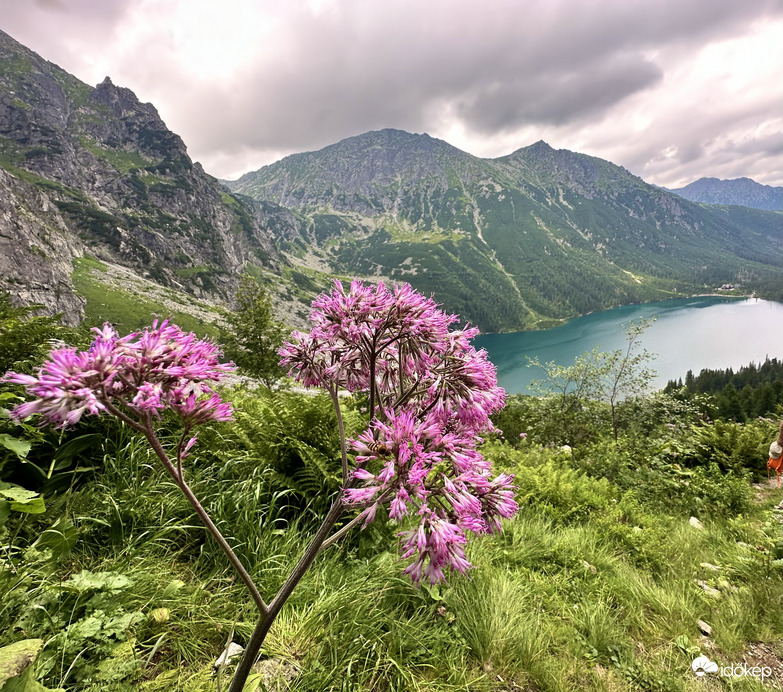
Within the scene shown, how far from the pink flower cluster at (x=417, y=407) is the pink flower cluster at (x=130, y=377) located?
0.76 meters

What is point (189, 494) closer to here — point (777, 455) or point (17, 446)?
point (17, 446)

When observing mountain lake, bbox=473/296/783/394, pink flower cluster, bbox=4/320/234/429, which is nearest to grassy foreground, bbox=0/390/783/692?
pink flower cluster, bbox=4/320/234/429

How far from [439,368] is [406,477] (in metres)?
0.75

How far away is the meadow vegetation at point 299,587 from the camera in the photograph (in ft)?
8.18

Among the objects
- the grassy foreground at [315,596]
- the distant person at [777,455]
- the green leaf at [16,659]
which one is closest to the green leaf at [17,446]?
the grassy foreground at [315,596]

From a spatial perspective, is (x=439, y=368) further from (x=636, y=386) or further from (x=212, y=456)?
(x=636, y=386)

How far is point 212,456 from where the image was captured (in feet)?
14.7

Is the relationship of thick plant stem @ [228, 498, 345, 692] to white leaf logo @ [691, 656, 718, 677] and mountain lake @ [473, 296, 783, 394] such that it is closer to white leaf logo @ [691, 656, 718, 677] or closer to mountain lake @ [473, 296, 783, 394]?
white leaf logo @ [691, 656, 718, 677]

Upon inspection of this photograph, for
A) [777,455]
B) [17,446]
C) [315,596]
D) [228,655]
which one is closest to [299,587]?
[315,596]

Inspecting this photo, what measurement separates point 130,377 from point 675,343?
557 feet

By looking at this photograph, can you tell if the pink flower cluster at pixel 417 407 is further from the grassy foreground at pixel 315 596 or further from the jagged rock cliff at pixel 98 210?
the jagged rock cliff at pixel 98 210

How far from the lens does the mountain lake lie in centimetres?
11019

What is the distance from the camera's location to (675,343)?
133000 millimetres

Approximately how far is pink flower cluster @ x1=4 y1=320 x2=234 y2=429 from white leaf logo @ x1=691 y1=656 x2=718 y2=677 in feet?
16.2
